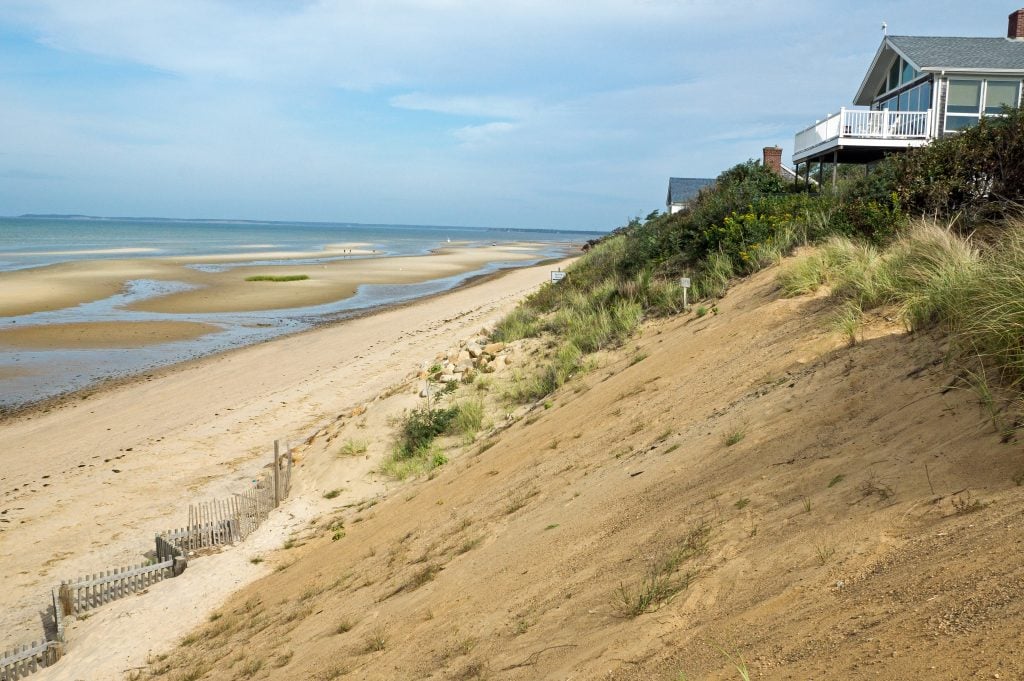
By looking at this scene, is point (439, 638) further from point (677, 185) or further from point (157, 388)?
point (677, 185)

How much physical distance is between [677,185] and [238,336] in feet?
122

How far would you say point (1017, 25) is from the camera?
2472cm

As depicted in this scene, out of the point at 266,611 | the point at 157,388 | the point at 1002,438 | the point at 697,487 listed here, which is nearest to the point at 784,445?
the point at 697,487

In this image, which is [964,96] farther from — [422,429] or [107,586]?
[107,586]

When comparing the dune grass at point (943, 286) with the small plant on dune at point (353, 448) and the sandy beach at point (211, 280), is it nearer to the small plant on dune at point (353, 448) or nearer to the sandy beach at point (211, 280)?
the small plant on dune at point (353, 448)

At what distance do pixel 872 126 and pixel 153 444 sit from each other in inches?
738

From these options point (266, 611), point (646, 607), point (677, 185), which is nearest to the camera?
point (646, 607)

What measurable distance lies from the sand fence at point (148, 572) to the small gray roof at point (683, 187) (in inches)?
1769

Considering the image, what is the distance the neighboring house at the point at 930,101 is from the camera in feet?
67.6

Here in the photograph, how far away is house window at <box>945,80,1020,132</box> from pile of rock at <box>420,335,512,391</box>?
15.0m

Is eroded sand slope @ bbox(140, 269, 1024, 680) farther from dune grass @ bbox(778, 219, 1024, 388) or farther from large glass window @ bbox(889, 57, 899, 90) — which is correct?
large glass window @ bbox(889, 57, 899, 90)

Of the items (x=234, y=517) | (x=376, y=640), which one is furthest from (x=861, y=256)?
(x=234, y=517)

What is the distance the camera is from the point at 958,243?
7.84 metres

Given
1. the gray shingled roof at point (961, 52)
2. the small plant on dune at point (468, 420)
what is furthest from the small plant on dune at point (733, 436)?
the gray shingled roof at point (961, 52)
